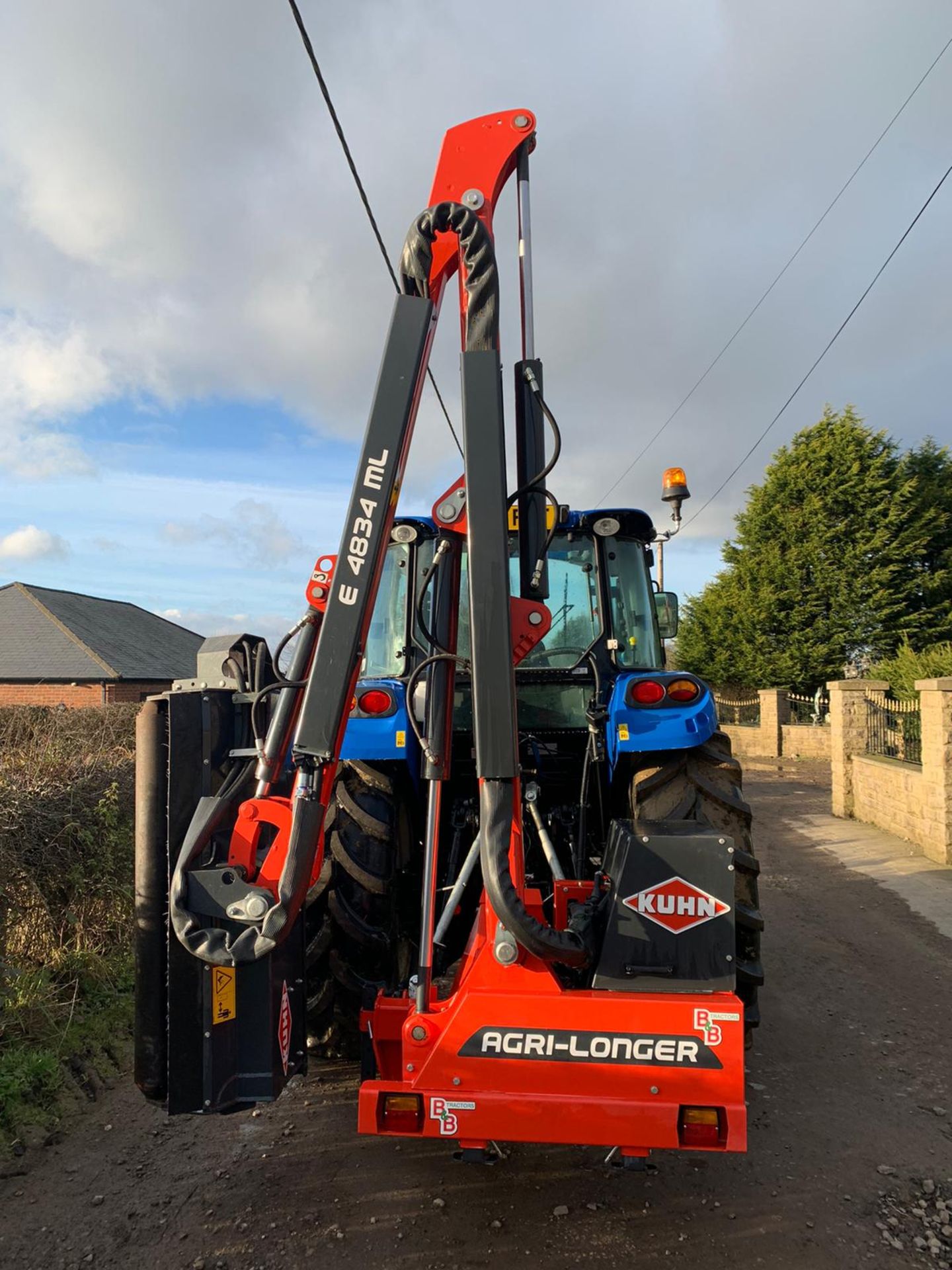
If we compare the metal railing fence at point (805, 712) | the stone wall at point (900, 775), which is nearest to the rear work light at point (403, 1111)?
the stone wall at point (900, 775)

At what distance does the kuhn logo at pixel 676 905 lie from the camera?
241 cm

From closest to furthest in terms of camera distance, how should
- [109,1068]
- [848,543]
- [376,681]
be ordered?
[376,681] < [109,1068] < [848,543]

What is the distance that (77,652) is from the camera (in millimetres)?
24797

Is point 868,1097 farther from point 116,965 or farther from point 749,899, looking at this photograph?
point 116,965

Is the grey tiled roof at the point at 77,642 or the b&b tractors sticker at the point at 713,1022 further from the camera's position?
the grey tiled roof at the point at 77,642

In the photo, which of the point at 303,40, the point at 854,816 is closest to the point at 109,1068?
the point at 303,40

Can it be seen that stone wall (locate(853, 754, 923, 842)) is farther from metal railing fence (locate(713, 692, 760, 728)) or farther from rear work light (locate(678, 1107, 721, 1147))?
metal railing fence (locate(713, 692, 760, 728))

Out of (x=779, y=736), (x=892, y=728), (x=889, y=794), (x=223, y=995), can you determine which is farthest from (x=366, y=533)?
(x=779, y=736)

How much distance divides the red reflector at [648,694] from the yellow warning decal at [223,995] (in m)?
1.80

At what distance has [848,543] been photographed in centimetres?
2239

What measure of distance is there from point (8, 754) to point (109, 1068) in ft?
9.44

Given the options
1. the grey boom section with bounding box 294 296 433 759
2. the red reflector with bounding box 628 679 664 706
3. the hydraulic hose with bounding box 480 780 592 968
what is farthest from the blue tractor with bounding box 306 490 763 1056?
the hydraulic hose with bounding box 480 780 592 968

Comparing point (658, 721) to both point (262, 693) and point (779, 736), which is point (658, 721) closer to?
point (262, 693)

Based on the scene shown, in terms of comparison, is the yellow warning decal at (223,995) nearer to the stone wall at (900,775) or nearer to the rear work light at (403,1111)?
the rear work light at (403,1111)
